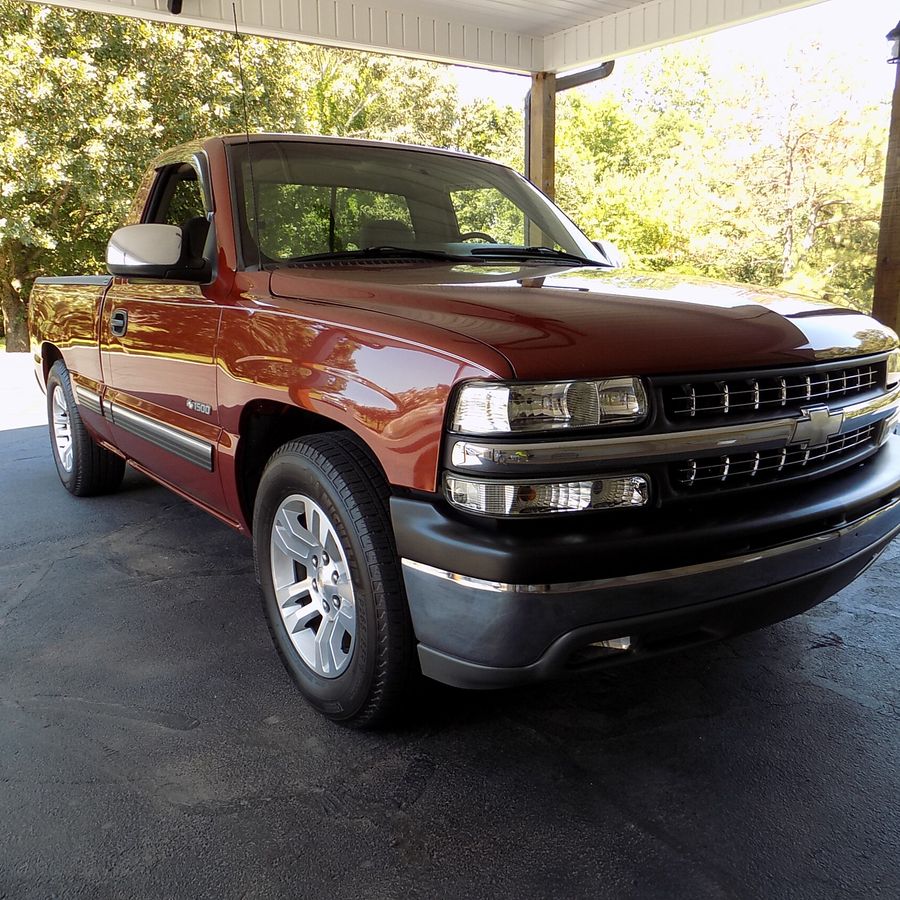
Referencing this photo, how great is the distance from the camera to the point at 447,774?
212cm

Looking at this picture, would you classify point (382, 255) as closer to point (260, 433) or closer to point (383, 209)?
point (383, 209)

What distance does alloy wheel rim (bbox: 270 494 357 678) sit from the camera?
2.24 m

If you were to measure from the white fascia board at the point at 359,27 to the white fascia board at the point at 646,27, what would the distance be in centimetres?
30

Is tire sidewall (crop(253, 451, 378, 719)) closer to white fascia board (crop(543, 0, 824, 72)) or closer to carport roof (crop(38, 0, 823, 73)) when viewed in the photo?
carport roof (crop(38, 0, 823, 73))

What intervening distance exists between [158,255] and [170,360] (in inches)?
17.4

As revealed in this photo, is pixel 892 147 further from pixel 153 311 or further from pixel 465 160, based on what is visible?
pixel 153 311

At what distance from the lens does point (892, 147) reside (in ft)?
17.9

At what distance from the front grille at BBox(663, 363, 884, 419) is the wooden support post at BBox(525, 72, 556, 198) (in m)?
6.30

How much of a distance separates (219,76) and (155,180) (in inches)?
533

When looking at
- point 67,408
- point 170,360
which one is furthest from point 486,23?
point 170,360

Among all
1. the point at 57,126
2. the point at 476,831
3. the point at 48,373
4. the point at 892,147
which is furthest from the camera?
the point at 57,126

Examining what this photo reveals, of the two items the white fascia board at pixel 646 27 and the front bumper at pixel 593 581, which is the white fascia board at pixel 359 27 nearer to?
the white fascia board at pixel 646 27

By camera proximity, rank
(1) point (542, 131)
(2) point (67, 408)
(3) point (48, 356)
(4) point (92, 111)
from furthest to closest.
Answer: (4) point (92, 111) → (1) point (542, 131) → (3) point (48, 356) → (2) point (67, 408)

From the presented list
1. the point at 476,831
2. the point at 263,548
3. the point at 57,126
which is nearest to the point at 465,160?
the point at 263,548
